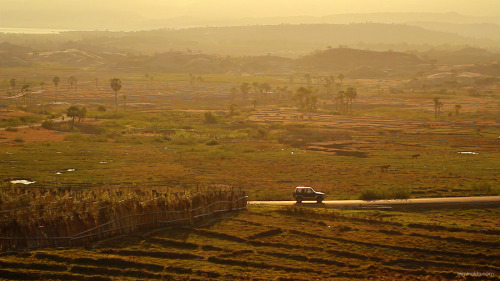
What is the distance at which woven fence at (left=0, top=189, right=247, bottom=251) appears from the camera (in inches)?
1223

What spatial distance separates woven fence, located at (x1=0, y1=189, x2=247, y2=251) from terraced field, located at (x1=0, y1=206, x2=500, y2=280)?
80 centimetres

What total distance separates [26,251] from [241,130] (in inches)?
2849

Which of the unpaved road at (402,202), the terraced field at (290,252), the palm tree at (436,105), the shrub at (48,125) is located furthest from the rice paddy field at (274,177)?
the palm tree at (436,105)

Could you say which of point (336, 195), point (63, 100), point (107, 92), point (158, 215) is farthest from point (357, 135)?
point (107, 92)

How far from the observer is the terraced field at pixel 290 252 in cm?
2909

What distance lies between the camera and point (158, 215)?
36.6m

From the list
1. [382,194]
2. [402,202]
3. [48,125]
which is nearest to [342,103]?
[48,125]

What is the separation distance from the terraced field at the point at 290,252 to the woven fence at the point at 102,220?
0.80 m

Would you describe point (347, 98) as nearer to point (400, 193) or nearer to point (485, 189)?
point (485, 189)

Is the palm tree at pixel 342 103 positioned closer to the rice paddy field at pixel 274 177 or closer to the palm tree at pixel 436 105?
the rice paddy field at pixel 274 177

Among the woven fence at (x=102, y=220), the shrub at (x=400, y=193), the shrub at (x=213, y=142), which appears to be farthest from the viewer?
the shrub at (x=213, y=142)

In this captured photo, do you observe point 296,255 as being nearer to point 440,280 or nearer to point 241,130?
point 440,280

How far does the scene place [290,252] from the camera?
3303 centimetres

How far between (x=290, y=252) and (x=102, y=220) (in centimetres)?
1053
